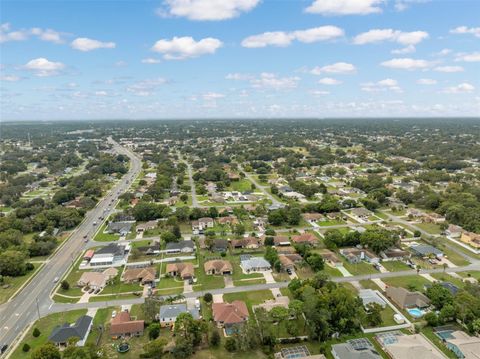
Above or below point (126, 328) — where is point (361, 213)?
above

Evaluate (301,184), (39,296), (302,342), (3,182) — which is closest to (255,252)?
(302,342)

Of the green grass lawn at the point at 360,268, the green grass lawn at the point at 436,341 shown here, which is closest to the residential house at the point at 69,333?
the green grass lawn at the point at 436,341

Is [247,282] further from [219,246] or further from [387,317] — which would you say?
[387,317]

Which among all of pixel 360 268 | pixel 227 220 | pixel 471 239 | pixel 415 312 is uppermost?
pixel 227 220

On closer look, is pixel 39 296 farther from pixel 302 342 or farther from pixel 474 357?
pixel 474 357

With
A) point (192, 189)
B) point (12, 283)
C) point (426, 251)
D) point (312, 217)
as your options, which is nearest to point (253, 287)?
point (426, 251)

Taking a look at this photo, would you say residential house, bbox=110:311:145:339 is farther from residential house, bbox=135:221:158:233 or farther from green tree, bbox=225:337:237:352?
residential house, bbox=135:221:158:233

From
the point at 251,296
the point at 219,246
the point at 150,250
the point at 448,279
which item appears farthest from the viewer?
the point at 219,246

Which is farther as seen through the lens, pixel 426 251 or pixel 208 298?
pixel 426 251
